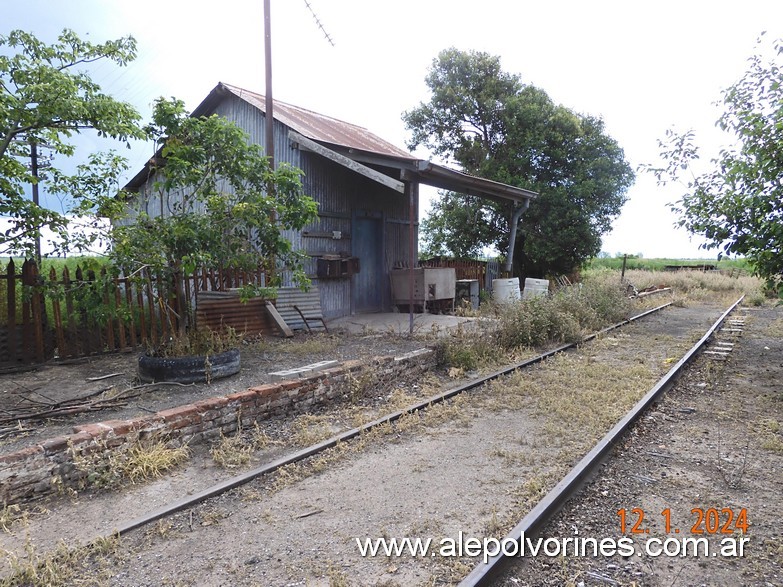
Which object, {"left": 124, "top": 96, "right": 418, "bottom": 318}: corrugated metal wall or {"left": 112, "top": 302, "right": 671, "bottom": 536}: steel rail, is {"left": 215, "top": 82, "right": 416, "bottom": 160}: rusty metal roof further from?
{"left": 112, "top": 302, "right": 671, "bottom": 536}: steel rail

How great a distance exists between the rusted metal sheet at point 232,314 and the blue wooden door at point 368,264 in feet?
10.3

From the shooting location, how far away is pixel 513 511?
3.28 m

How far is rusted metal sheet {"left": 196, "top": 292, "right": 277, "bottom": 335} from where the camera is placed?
25.9 feet

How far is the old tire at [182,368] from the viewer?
555 centimetres

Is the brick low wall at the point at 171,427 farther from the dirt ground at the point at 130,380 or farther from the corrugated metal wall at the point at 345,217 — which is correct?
the corrugated metal wall at the point at 345,217

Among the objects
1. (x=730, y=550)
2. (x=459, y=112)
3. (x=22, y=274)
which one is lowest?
(x=730, y=550)

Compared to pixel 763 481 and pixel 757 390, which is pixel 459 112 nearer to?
pixel 757 390

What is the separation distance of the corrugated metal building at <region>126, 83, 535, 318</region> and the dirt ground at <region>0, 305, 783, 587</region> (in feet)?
15.3

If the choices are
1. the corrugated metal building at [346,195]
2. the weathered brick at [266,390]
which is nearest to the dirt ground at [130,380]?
the weathered brick at [266,390]

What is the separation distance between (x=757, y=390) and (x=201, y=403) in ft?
22.2

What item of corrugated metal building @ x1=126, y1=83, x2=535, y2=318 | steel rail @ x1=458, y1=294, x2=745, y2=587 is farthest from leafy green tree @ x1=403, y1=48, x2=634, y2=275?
steel rail @ x1=458, y1=294, x2=745, y2=587

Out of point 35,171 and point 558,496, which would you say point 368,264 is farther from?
point 558,496

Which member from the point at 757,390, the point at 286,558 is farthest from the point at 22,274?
the point at 757,390

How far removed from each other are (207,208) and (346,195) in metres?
5.47
